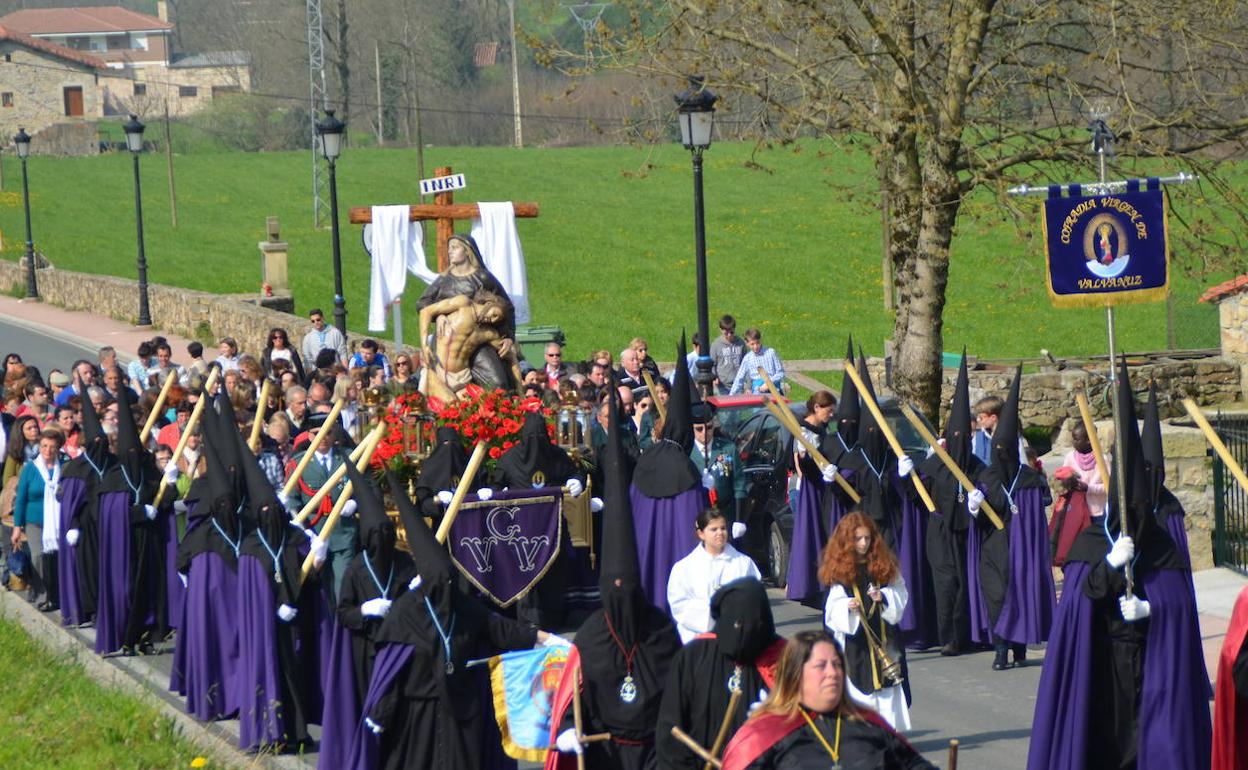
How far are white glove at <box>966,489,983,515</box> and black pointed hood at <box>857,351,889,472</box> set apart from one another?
782mm

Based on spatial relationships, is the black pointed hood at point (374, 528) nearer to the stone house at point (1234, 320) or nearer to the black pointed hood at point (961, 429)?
the black pointed hood at point (961, 429)


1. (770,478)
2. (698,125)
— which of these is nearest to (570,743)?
(770,478)

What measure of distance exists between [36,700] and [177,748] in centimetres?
176

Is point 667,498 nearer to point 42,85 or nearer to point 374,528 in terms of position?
point 374,528

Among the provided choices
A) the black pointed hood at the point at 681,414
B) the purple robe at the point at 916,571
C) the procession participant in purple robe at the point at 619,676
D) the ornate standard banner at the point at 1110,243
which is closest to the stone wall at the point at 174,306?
the black pointed hood at the point at 681,414

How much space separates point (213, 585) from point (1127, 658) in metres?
5.43

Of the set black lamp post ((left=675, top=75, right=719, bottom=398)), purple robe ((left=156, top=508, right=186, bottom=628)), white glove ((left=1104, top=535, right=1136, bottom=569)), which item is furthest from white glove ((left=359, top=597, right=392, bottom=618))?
black lamp post ((left=675, top=75, right=719, bottom=398))

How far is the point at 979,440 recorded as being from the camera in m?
13.8

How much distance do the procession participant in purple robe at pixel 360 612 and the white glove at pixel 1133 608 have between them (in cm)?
357

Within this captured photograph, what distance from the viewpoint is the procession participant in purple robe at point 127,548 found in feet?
42.7

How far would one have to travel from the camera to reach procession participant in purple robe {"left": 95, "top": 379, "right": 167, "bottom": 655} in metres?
13.0

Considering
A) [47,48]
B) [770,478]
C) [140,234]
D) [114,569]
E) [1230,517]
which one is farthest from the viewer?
[47,48]

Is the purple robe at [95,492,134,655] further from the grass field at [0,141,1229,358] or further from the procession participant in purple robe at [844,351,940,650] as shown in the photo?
the grass field at [0,141,1229,358]

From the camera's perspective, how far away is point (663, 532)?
12.9 metres
